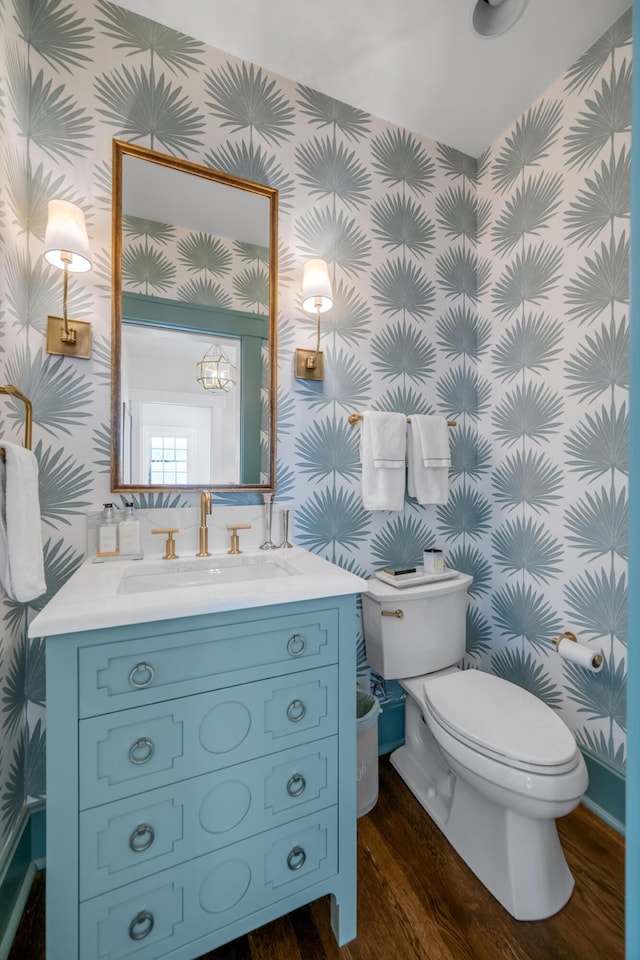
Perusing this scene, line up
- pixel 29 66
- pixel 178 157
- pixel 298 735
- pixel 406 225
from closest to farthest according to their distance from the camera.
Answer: pixel 298 735 → pixel 29 66 → pixel 178 157 → pixel 406 225

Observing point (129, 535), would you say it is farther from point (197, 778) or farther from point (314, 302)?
point (314, 302)

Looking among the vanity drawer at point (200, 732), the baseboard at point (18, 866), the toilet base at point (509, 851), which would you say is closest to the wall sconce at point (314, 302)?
the vanity drawer at point (200, 732)

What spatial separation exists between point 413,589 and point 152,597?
3.10 ft

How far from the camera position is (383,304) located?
169 centimetres

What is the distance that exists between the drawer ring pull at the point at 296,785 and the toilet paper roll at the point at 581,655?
98 centimetres

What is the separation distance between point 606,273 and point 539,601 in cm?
121

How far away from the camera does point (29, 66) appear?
1.18 meters

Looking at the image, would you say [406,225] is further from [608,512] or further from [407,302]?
[608,512]

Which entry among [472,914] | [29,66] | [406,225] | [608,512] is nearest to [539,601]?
[608,512]

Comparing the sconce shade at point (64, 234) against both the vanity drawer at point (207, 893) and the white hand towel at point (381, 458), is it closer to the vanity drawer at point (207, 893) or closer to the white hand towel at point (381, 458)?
the white hand towel at point (381, 458)

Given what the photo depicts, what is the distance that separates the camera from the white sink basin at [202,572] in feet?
3.72

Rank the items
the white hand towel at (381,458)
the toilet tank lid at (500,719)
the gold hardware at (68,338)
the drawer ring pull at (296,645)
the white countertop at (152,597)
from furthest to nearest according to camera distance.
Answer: the white hand towel at (381,458)
the gold hardware at (68,338)
the toilet tank lid at (500,719)
the drawer ring pull at (296,645)
the white countertop at (152,597)

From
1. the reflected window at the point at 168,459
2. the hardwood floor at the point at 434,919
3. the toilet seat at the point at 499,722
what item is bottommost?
the hardwood floor at the point at 434,919

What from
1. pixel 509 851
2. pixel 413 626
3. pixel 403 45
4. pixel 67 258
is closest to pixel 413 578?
pixel 413 626
